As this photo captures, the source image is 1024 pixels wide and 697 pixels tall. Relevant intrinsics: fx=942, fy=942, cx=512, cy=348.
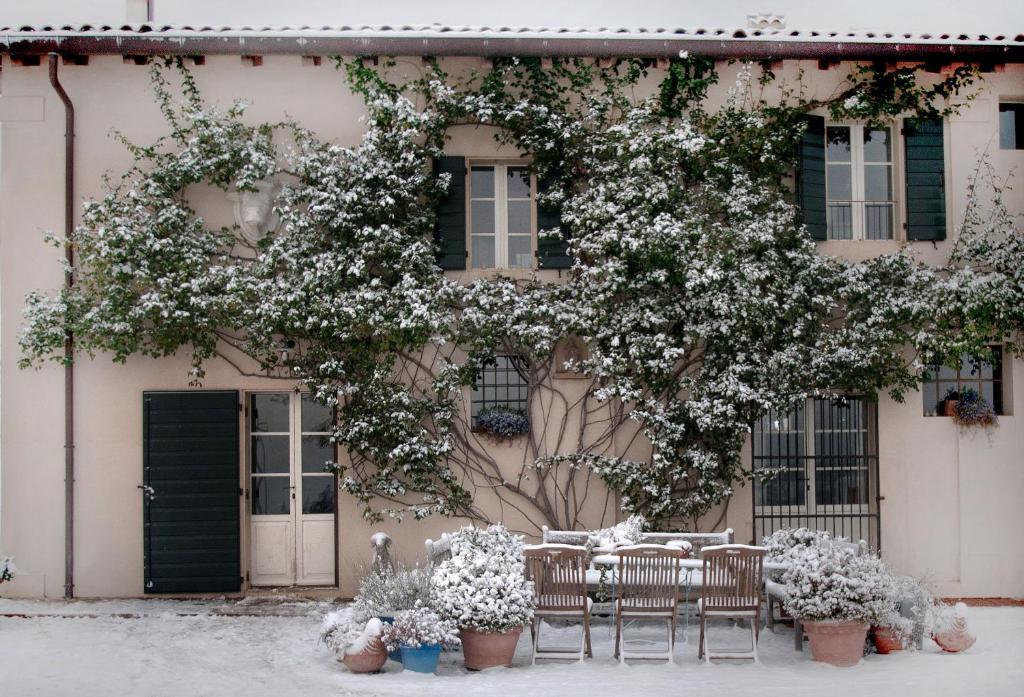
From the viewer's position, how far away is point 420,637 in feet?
23.4

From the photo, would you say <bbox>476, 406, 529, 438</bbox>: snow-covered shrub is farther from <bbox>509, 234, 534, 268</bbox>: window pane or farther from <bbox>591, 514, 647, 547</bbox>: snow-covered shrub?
<bbox>509, 234, 534, 268</bbox>: window pane

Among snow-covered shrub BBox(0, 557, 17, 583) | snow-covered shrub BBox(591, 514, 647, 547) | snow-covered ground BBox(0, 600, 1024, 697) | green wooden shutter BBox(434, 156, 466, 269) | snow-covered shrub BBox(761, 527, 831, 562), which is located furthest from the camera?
green wooden shutter BBox(434, 156, 466, 269)

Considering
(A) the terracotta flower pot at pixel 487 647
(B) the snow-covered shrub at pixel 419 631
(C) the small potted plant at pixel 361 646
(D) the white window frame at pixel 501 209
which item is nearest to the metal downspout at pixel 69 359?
(C) the small potted plant at pixel 361 646

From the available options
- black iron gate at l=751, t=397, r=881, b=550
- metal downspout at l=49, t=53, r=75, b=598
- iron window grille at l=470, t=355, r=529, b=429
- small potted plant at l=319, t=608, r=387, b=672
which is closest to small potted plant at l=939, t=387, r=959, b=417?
black iron gate at l=751, t=397, r=881, b=550

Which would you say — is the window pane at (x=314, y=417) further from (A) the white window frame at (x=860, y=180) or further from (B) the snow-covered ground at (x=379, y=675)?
(A) the white window frame at (x=860, y=180)

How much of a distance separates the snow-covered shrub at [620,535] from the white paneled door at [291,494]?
9.97 feet

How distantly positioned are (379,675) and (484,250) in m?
4.87

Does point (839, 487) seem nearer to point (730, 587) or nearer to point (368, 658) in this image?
point (730, 587)

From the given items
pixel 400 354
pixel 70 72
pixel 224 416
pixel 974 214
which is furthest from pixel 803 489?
pixel 70 72

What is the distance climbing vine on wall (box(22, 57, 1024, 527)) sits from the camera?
958 cm

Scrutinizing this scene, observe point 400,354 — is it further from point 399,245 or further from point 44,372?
point 44,372

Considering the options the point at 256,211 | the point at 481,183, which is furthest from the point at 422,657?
the point at 481,183

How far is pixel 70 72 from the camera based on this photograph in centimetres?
1006

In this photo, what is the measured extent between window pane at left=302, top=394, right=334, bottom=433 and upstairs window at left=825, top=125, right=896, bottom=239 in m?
5.92
